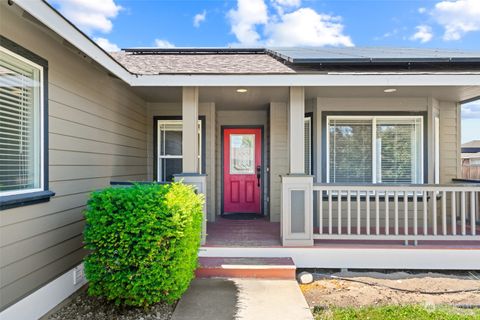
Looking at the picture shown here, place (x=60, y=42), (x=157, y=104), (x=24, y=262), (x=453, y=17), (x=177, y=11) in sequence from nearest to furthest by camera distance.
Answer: (x=24, y=262)
(x=60, y=42)
(x=157, y=104)
(x=177, y=11)
(x=453, y=17)

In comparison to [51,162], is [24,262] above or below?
below

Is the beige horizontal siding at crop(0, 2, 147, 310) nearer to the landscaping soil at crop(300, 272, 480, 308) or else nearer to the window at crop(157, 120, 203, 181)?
the window at crop(157, 120, 203, 181)

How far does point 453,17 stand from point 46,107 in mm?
16563

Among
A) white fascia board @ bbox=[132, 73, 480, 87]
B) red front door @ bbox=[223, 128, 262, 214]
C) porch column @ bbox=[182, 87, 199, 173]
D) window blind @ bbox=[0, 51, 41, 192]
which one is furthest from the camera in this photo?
red front door @ bbox=[223, 128, 262, 214]

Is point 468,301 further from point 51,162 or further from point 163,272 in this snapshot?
point 51,162

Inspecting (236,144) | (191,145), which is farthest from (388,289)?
(236,144)

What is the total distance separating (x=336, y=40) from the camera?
19438 mm

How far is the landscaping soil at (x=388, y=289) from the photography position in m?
3.50

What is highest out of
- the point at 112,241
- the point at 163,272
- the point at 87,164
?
the point at 87,164

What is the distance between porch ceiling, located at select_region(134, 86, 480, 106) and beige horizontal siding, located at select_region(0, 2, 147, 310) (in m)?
0.88

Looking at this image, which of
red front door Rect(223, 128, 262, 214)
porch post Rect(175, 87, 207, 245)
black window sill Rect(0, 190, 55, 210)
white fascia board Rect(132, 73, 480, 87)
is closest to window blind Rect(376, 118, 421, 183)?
Result: white fascia board Rect(132, 73, 480, 87)

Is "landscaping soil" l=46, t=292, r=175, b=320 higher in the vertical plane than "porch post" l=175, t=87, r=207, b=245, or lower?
lower

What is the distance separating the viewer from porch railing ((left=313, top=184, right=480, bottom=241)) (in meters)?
4.41

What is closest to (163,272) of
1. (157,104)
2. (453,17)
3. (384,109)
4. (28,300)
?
(28,300)
